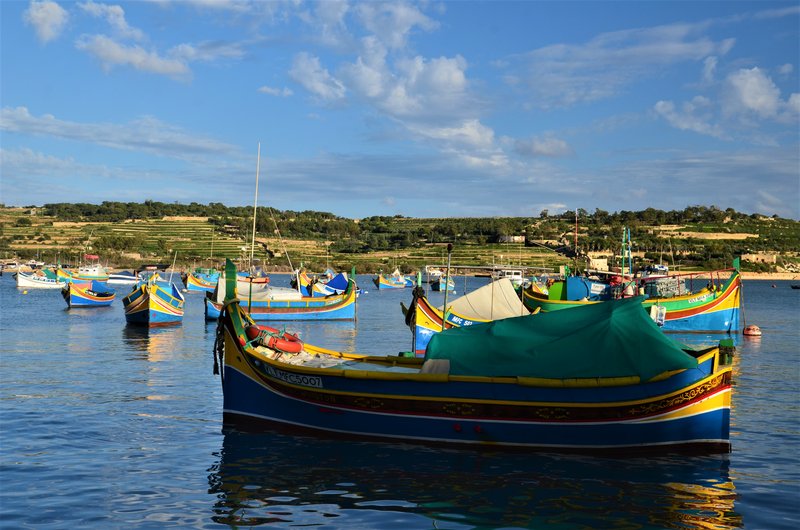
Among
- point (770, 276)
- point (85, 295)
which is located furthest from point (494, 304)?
point (770, 276)

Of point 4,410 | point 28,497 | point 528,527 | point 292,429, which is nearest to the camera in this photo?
point 528,527

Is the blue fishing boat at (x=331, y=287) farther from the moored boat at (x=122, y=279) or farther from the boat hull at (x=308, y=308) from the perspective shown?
the moored boat at (x=122, y=279)

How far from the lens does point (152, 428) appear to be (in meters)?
22.3

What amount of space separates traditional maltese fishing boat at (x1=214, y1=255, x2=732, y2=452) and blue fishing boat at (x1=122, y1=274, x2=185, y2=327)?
38.9 meters

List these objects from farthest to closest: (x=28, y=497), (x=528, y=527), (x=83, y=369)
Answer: (x=83, y=369) → (x=28, y=497) → (x=528, y=527)

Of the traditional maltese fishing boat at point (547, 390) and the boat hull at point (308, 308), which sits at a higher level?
the traditional maltese fishing boat at point (547, 390)

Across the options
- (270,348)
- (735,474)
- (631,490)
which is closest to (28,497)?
(270,348)

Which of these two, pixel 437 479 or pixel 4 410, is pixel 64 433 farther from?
pixel 437 479

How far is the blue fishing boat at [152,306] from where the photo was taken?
5664cm

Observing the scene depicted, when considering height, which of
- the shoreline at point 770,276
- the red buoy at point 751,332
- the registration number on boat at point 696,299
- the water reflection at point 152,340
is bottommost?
the water reflection at point 152,340

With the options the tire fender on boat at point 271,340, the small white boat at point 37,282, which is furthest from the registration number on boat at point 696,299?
the small white boat at point 37,282

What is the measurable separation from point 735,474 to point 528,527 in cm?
661

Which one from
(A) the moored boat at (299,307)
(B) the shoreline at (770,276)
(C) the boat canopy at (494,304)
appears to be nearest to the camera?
(C) the boat canopy at (494,304)

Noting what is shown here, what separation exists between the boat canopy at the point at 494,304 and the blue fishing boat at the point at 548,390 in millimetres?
19507
